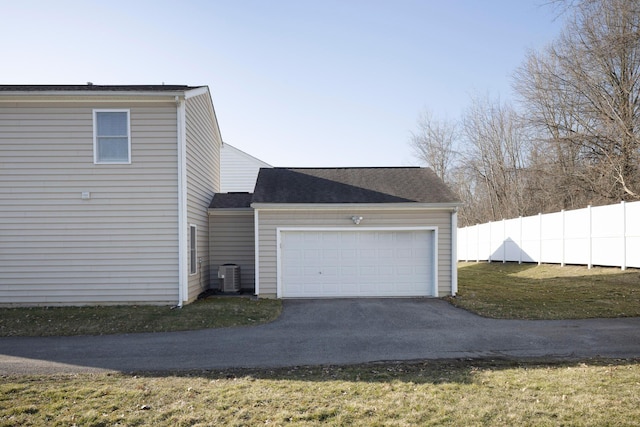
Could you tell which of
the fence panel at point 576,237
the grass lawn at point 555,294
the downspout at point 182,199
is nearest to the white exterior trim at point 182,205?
the downspout at point 182,199

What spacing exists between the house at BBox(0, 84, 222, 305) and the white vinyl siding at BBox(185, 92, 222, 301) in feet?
2.06

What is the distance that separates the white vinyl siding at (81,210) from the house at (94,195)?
3cm

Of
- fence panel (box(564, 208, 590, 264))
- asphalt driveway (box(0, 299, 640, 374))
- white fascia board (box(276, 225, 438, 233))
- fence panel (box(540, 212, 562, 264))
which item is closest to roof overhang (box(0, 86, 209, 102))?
white fascia board (box(276, 225, 438, 233))

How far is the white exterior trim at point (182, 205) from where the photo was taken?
1129 centimetres

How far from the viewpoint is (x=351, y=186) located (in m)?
13.9

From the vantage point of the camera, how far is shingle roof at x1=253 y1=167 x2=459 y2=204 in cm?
1291

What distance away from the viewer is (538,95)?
87.4 ft

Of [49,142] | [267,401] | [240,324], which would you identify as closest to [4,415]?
[267,401]

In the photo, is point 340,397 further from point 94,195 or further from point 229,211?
point 229,211

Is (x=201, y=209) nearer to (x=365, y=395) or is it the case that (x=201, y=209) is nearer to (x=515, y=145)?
(x=365, y=395)

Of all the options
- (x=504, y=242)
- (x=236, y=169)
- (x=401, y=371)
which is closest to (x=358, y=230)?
(x=401, y=371)

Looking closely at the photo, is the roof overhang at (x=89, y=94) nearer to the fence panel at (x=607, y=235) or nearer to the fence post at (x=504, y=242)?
the fence panel at (x=607, y=235)

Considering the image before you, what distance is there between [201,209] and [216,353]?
7148 mm

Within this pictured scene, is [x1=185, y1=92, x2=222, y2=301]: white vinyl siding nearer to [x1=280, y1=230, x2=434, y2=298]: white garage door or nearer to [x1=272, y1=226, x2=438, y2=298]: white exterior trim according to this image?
[x1=272, y1=226, x2=438, y2=298]: white exterior trim
